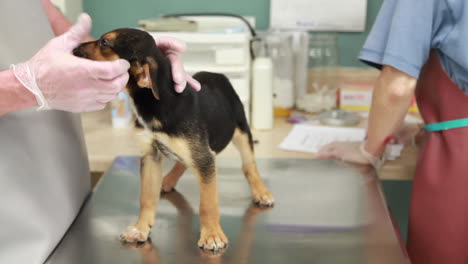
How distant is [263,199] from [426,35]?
0.49 metres

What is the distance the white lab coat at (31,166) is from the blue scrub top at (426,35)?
706mm

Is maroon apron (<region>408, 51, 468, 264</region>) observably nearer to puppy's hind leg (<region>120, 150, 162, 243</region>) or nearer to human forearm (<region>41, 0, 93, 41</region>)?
puppy's hind leg (<region>120, 150, 162, 243</region>)

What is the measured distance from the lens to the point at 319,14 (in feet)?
5.74

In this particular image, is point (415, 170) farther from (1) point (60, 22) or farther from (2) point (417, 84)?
(1) point (60, 22)

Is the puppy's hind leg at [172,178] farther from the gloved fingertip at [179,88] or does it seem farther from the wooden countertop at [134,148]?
the gloved fingertip at [179,88]

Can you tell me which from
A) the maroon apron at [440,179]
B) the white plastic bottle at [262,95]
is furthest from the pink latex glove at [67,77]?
the white plastic bottle at [262,95]

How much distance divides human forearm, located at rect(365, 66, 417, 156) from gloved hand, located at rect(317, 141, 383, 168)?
0.05 m

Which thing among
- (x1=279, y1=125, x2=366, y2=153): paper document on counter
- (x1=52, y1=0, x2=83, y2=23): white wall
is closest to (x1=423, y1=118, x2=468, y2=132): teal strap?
(x1=279, y1=125, x2=366, y2=153): paper document on counter

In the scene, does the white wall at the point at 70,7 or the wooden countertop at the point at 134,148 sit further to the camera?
the white wall at the point at 70,7

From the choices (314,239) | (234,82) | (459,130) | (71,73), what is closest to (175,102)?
(71,73)

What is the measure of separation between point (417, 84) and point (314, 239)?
48 centimetres

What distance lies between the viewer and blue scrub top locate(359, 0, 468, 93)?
0.98 m

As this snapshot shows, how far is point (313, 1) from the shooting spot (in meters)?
1.74

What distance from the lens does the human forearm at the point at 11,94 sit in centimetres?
75
